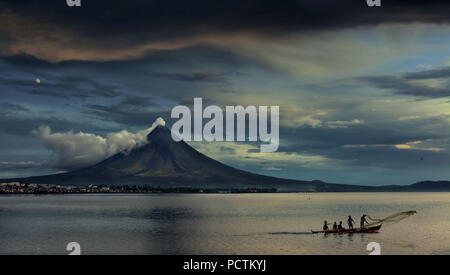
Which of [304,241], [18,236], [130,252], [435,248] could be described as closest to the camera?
[130,252]

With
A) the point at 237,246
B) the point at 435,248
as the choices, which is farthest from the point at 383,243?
the point at 237,246

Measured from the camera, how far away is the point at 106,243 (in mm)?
65250

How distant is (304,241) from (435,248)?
18.3 m
